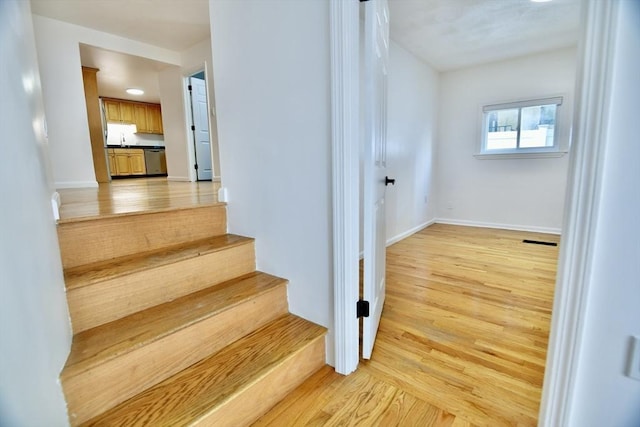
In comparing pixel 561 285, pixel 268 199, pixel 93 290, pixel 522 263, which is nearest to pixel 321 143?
pixel 268 199

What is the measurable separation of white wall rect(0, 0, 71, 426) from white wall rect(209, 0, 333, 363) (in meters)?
0.89

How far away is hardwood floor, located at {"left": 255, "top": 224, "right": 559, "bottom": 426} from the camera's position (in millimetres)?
1185

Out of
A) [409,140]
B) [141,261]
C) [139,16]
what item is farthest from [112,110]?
[141,261]

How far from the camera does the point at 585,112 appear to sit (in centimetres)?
74

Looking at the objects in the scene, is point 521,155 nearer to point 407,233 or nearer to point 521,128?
point 521,128

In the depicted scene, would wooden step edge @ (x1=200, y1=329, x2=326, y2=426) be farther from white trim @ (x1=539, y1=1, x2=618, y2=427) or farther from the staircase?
white trim @ (x1=539, y1=1, x2=618, y2=427)

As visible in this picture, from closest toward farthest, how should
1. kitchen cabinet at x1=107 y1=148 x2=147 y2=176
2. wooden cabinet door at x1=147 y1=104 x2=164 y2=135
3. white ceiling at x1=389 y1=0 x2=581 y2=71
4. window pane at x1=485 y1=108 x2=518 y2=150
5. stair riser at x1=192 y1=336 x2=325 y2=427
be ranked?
stair riser at x1=192 y1=336 x2=325 y2=427
white ceiling at x1=389 y1=0 x2=581 y2=71
window pane at x1=485 y1=108 x2=518 y2=150
kitchen cabinet at x1=107 y1=148 x2=147 y2=176
wooden cabinet door at x1=147 y1=104 x2=164 y2=135

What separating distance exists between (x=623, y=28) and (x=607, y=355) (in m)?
0.83

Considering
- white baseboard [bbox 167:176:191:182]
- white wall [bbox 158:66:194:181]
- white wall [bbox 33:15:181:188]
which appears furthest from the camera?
white baseboard [bbox 167:176:191:182]

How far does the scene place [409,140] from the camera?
391cm

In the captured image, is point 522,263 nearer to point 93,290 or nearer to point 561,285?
point 561,285

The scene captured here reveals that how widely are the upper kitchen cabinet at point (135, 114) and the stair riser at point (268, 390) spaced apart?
8951mm

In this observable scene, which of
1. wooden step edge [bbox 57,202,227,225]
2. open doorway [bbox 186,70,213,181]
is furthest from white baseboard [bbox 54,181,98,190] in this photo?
wooden step edge [bbox 57,202,227,225]

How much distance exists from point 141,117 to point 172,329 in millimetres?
8994
